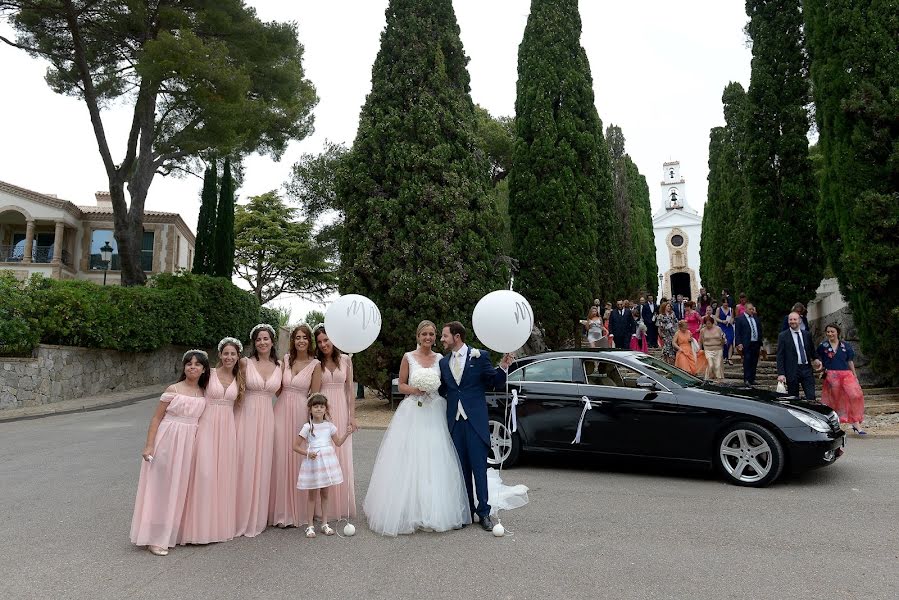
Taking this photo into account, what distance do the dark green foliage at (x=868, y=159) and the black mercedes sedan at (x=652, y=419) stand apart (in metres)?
5.97

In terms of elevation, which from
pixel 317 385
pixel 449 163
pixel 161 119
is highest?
pixel 161 119

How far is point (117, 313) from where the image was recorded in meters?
18.1

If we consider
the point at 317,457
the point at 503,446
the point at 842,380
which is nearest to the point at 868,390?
the point at 842,380

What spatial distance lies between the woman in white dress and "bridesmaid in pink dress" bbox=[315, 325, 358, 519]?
34cm

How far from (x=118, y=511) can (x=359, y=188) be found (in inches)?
371

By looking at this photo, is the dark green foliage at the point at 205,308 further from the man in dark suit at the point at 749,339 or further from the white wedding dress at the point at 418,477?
the white wedding dress at the point at 418,477

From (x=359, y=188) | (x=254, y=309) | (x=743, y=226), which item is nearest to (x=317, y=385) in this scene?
(x=359, y=188)

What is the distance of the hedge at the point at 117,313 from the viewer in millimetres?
15039

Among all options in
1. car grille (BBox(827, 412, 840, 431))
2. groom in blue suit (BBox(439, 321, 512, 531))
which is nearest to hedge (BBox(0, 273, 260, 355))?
groom in blue suit (BBox(439, 321, 512, 531))

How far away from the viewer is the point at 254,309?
30703mm

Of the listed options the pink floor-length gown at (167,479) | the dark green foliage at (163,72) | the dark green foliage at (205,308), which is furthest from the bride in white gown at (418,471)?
the dark green foliage at (205,308)

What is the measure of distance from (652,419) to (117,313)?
55.6 ft

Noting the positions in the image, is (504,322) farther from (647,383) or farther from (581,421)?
(647,383)

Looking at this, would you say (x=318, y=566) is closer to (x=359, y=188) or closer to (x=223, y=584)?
(x=223, y=584)
